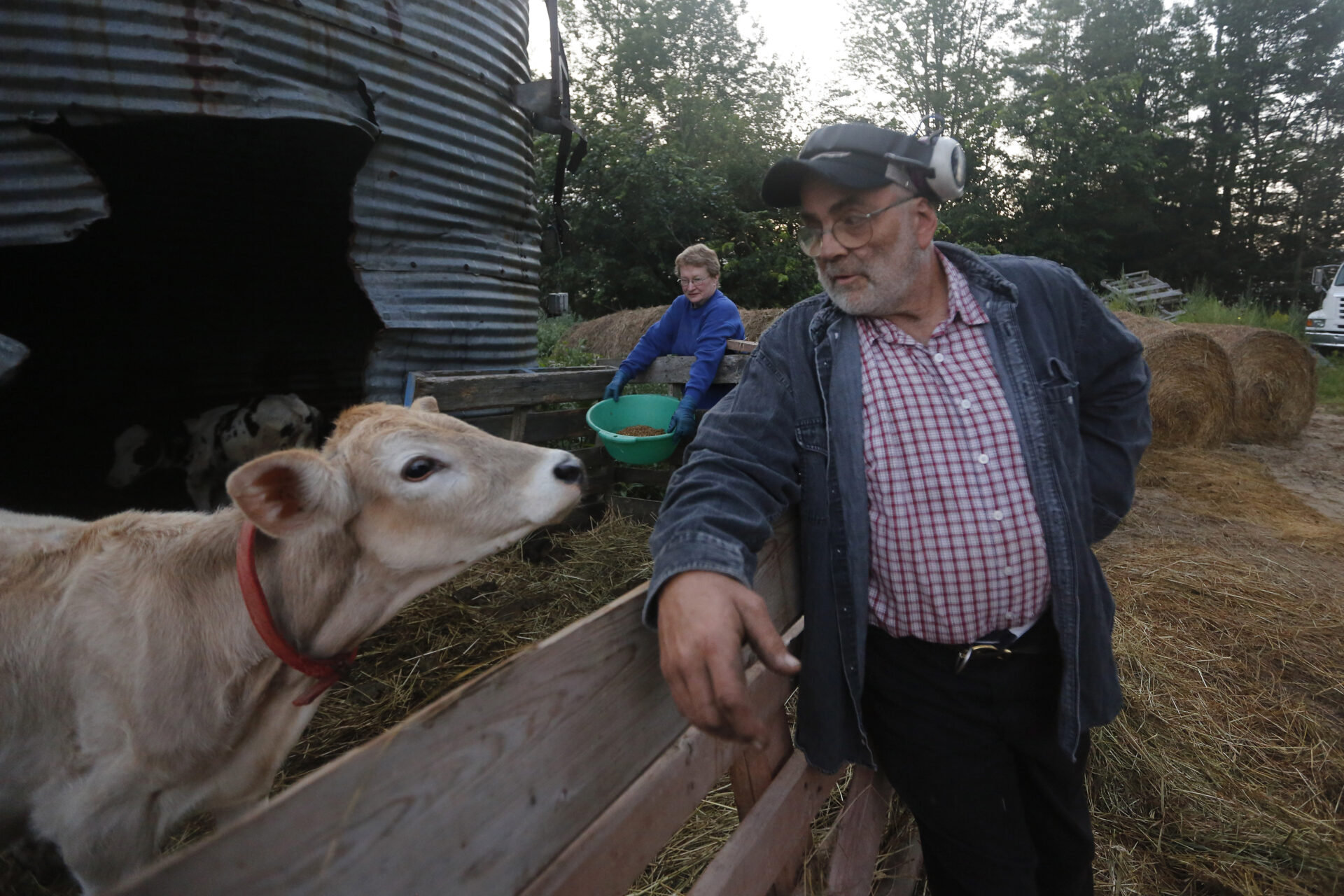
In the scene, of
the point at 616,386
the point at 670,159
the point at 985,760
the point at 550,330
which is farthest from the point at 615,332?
the point at 985,760

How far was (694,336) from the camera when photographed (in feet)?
18.3

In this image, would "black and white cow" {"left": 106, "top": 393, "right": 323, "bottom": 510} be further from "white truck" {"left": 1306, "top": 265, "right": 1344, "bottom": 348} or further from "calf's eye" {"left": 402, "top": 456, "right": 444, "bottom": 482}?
"white truck" {"left": 1306, "top": 265, "right": 1344, "bottom": 348}

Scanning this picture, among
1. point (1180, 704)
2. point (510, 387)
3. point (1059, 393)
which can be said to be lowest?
point (1180, 704)

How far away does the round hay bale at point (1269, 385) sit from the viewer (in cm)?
892

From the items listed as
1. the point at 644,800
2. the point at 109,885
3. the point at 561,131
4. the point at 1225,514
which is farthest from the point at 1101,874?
the point at 561,131

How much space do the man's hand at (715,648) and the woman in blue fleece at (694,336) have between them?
3751 mm

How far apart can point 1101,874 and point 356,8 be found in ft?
17.1

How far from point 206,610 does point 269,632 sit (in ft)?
0.77

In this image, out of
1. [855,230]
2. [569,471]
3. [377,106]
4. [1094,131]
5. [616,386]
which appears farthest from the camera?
[1094,131]

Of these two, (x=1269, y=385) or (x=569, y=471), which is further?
(x=1269, y=385)

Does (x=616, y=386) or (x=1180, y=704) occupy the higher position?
(x=616, y=386)

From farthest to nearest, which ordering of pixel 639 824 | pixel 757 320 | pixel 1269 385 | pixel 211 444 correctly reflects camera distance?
pixel 757 320, pixel 1269 385, pixel 211 444, pixel 639 824

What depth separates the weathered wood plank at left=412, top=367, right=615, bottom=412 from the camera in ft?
13.9

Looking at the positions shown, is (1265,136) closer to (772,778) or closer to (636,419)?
(636,419)
